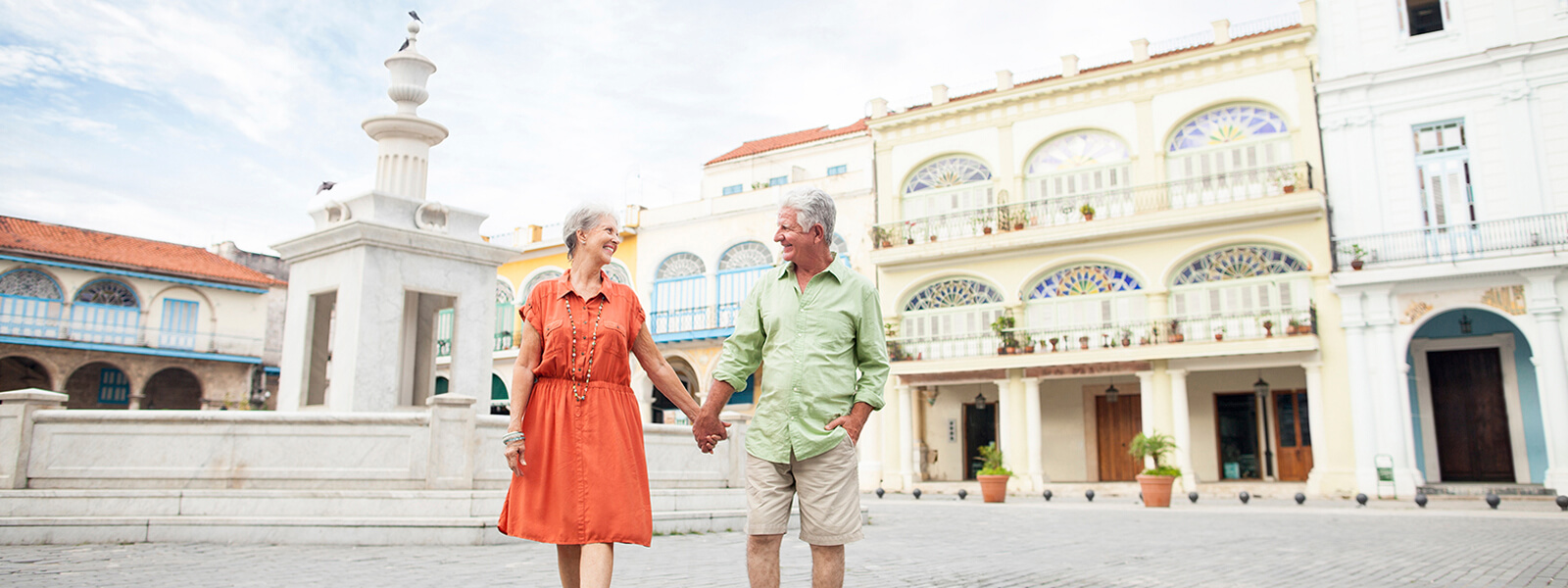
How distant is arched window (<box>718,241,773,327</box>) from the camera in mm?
27562

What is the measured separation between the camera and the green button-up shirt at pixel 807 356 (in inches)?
131

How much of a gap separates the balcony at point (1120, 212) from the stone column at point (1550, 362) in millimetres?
4026

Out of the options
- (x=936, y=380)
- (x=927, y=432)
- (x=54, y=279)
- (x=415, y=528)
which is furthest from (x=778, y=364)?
(x=54, y=279)

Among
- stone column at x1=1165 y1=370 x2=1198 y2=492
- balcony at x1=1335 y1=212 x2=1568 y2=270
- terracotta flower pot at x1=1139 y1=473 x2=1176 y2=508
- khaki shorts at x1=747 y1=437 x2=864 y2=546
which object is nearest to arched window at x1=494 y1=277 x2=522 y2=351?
stone column at x1=1165 y1=370 x2=1198 y2=492

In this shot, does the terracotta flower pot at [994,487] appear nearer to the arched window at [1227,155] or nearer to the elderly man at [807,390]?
the arched window at [1227,155]

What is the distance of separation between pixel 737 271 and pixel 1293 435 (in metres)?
14.5

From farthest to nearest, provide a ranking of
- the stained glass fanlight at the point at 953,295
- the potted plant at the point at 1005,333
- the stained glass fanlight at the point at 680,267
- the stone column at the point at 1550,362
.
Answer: the stained glass fanlight at the point at 680,267, the stained glass fanlight at the point at 953,295, the potted plant at the point at 1005,333, the stone column at the point at 1550,362

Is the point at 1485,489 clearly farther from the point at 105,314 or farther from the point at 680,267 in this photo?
the point at 105,314

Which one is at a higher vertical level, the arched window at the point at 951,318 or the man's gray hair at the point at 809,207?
the arched window at the point at 951,318

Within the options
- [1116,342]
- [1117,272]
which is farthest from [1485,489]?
[1117,272]

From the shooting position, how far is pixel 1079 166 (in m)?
23.9

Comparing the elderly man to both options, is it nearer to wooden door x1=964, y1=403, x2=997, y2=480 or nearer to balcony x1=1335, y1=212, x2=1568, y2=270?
balcony x1=1335, y1=212, x2=1568, y2=270

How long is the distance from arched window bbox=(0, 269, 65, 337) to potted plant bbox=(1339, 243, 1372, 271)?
111 feet

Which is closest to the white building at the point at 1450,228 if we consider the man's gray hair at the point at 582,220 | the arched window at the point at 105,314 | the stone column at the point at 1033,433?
the stone column at the point at 1033,433
